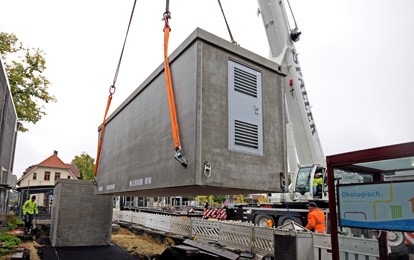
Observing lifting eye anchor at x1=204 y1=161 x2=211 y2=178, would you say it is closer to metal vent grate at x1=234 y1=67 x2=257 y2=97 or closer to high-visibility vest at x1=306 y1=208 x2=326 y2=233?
metal vent grate at x1=234 y1=67 x2=257 y2=97

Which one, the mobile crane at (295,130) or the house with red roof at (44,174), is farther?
the house with red roof at (44,174)

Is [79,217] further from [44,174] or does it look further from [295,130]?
[44,174]

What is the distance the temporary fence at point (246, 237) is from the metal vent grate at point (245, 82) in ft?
8.24

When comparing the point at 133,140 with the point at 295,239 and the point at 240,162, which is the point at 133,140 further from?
the point at 295,239

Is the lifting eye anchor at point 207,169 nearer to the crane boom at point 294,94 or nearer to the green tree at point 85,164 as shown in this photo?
the crane boom at point 294,94

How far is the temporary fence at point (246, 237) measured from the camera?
14.7ft

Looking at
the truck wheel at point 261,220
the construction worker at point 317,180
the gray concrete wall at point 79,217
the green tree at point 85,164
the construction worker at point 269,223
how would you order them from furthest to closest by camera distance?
the green tree at point 85,164, the truck wheel at point 261,220, the construction worker at point 269,223, the construction worker at point 317,180, the gray concrete wall at point 79,217

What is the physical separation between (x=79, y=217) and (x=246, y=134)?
9.49 metres

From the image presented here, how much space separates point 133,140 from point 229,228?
6402 mm

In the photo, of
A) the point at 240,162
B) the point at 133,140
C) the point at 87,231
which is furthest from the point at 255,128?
the point at 87,231

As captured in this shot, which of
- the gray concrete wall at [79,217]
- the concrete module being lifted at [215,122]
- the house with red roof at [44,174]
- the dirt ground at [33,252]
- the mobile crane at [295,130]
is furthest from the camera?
the house with red roof at [44,174]

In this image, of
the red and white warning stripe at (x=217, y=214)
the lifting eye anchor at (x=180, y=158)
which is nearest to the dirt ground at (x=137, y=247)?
the red and white warning stripe at (x=217, y=214)

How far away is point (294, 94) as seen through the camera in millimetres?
14406

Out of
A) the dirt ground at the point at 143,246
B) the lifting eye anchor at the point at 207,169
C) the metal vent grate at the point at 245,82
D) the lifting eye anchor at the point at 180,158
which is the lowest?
the dirt ground at the point at 143,246
